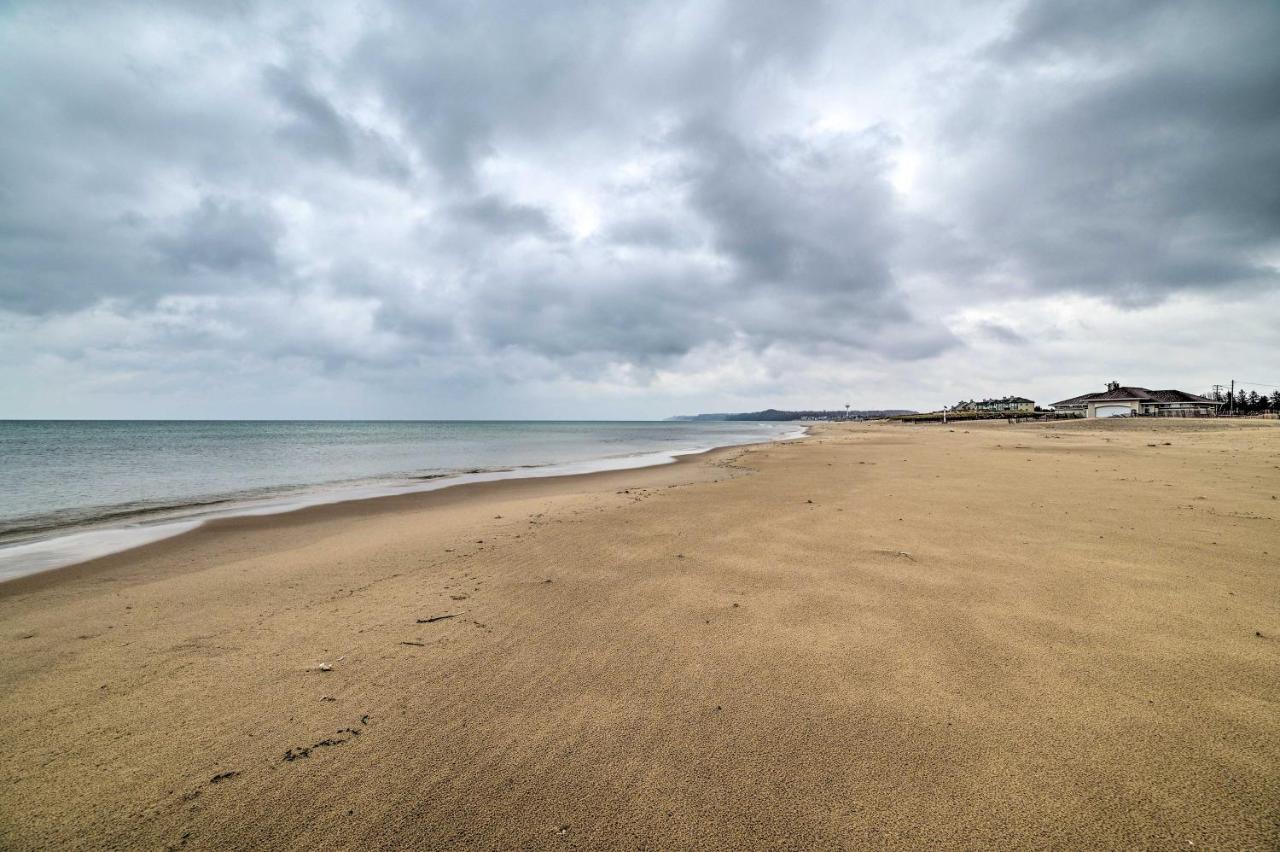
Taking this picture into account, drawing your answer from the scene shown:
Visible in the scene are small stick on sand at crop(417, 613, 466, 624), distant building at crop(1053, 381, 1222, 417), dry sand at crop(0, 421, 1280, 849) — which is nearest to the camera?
dry sand at crop(0, 421, 1280, 849)

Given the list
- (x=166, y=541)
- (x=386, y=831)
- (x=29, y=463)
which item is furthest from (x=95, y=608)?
(x=29, y=463)

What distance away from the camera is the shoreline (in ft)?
25.8

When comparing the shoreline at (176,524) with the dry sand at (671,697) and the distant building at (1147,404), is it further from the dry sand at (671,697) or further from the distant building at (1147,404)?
the distant building at (1147,404)

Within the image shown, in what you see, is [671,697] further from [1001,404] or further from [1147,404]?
[1001,404]

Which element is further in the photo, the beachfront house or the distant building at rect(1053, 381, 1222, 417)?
the beachfront house

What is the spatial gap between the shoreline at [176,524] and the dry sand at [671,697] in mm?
1585

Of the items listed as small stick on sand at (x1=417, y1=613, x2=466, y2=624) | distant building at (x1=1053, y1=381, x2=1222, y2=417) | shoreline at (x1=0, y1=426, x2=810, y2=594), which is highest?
distant building at (x1=1053, y1=381, x2=1222, y2=417)

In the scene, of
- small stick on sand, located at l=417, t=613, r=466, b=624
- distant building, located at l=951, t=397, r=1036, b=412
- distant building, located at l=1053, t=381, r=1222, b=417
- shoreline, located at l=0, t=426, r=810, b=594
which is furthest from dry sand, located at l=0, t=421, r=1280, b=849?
distant building, located at l=951, t=397, r=1036, b=412

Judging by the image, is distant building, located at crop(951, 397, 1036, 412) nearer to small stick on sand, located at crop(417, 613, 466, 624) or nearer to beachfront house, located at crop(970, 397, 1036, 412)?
beachfront house, located at crop(970, 397, 1036, 412)

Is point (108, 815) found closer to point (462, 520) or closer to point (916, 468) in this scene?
point (462, 520)

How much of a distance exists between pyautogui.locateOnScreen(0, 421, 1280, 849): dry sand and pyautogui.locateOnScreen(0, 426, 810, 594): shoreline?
1.58 metres

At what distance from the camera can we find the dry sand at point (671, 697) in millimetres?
2164

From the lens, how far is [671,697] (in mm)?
3086

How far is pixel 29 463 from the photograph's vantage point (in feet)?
83.5
